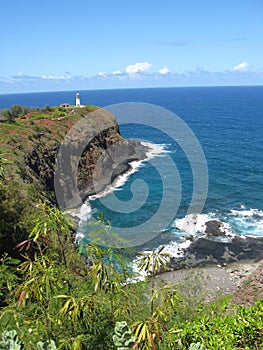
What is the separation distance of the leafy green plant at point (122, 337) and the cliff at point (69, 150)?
26.7 m

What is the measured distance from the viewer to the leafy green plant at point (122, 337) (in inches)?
180

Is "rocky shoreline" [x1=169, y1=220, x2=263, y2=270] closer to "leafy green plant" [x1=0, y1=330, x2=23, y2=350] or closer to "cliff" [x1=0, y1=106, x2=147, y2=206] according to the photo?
"cliff" [x1=0, y1=106, x2=147, y2=206]

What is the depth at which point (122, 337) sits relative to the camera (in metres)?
4.61

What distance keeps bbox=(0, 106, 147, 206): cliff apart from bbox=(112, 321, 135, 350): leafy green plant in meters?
26.7

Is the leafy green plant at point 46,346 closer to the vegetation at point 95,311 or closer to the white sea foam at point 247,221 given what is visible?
the vegetation at point 95,311

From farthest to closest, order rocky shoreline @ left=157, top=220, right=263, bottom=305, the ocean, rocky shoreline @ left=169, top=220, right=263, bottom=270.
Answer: the ocean
rocky shoreline @ left=169, top=220, right=263, bottom=270
rocky shoreline @ left=157, top=220, right=263, bottom=305

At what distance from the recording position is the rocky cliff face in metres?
42.6

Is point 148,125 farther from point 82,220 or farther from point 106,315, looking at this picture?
point 106,315

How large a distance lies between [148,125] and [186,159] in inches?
1861

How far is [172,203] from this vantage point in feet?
149

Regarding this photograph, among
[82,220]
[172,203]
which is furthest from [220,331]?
[172,203]

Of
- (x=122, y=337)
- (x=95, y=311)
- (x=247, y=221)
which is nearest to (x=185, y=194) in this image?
(x=247, y=221)

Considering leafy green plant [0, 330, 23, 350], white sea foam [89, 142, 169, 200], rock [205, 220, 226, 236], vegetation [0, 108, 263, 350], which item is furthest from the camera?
white sea foam [89, 142, 169, 200]

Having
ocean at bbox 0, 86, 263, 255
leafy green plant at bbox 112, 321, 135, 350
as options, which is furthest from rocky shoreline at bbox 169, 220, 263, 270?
leafy green plant at bbox 112, 321, 135, 350
